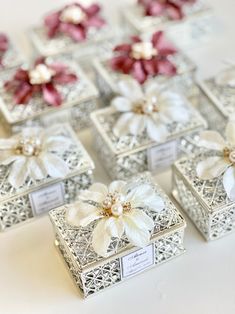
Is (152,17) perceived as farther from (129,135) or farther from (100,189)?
→ (100,189)

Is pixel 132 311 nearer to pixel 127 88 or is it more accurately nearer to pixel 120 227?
pixel 120 227

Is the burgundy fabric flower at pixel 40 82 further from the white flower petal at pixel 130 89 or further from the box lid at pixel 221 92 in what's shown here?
the box lid at pixel 221 92

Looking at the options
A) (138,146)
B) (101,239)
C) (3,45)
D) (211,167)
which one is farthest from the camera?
(3,45)

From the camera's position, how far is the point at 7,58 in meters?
1.58

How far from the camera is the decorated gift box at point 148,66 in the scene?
1.47 meters

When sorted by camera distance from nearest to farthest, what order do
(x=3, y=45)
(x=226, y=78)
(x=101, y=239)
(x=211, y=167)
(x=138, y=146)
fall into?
1. (x=101, y=239)
2. (x=211, y=167)
3. (x=138, y=146)
4. (x=226, y=78)
5. (x=3, y=45)

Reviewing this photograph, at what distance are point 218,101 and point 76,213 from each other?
0.44 meters

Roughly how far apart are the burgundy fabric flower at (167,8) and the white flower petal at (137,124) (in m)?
0.40

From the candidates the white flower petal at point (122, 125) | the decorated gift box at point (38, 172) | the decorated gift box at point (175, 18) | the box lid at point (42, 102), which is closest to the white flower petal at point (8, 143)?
the decorated gift box at point (38, 172)

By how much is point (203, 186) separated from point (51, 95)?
43cm

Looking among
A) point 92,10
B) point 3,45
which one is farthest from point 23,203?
point 92,10

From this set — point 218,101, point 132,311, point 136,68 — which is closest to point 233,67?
point 218,101

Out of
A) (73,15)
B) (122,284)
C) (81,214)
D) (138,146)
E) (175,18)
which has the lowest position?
(122,284)

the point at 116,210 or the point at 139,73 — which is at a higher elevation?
the point at 139,73
